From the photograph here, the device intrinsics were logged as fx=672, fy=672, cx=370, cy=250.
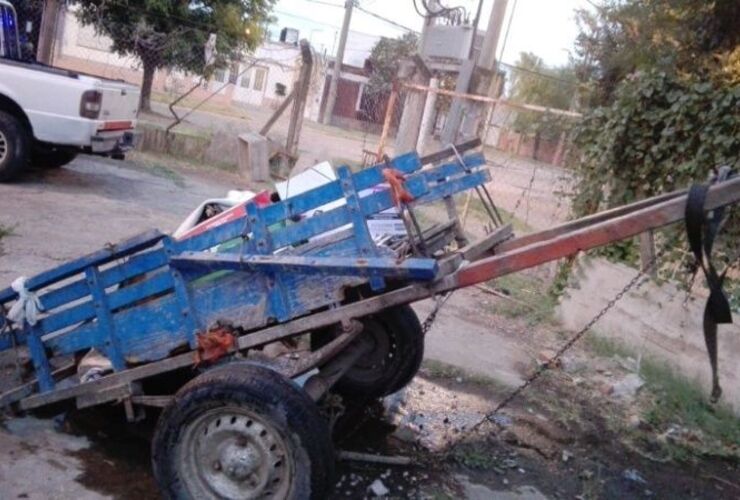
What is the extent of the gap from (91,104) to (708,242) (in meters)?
7.72

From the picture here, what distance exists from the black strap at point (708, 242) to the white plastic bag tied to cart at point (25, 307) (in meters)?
3.00

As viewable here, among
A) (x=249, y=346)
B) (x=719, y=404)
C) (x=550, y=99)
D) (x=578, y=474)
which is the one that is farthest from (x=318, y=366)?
(x=550, y=99)

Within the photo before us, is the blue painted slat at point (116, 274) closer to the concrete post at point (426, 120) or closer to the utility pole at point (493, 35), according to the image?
the concrete post at point (426, 120)

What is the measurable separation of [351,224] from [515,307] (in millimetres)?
4887

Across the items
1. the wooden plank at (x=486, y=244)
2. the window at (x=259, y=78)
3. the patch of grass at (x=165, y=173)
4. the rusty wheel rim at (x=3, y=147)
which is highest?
the window at (x=259, y=78)

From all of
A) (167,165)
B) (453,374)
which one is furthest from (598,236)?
(167,165)

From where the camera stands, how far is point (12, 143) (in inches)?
330

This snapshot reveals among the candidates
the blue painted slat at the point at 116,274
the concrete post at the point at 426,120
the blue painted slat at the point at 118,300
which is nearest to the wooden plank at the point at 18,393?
the blue painted slat at the point at 118,300

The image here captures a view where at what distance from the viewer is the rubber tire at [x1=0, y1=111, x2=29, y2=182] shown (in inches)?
329

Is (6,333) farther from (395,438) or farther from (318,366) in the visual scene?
(395,438)

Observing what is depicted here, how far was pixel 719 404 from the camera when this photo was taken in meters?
5.39

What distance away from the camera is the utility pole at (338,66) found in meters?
37.7

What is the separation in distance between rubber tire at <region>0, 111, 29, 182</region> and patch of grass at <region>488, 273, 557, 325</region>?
20.0ft

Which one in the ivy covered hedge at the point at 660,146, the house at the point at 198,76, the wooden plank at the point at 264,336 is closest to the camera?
the wooden plank at the point at 264,336
